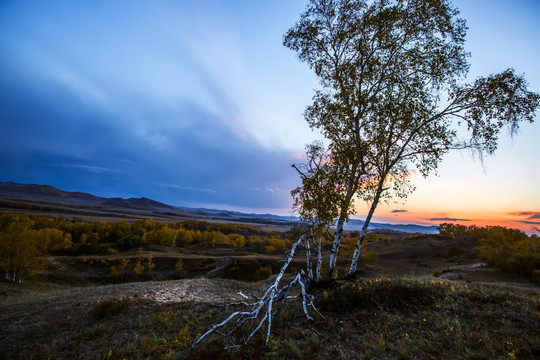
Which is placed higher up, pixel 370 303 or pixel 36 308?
pixel 370 303

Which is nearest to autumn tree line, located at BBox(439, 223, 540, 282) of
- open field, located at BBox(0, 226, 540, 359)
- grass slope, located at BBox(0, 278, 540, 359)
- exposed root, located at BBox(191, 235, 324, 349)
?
open field, located at BBox(0, 226, 540, 359)

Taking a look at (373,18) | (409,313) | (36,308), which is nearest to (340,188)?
(409,313)

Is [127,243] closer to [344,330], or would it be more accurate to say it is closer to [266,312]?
[266,312]

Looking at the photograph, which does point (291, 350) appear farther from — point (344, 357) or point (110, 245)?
point (110, 245)

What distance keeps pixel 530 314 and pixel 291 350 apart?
7320mm

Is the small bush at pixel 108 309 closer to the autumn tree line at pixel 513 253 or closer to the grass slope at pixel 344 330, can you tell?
the grass slope at pixel 344 330

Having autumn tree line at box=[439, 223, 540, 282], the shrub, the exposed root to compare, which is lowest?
the shrub

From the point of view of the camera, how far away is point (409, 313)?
8086 mm

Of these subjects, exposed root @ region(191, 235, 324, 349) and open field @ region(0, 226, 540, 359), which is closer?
open field @ region(0, 226, 540, 359)

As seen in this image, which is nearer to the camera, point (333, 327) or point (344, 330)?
point (344, 330)

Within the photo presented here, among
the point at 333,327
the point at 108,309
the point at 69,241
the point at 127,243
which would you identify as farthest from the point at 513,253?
the point at 69,241

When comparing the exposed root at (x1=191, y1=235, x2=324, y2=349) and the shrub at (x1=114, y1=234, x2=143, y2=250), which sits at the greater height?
the exposed root at (x1=191, y1=235, x2=324, y2=349)

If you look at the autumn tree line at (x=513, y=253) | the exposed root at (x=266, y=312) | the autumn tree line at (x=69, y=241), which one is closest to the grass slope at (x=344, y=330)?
the exposed root at (x=266, y=312)

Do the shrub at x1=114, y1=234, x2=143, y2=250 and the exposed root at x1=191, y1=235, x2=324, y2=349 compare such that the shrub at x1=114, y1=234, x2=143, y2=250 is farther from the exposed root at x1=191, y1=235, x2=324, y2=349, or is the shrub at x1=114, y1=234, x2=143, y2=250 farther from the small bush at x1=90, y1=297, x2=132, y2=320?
the exposed root at x1=191, y1=235, x2=324, y2=349
